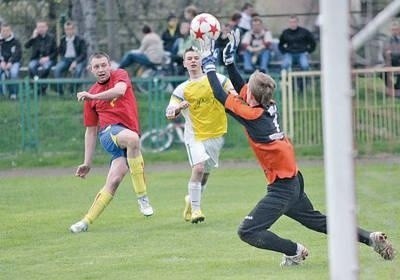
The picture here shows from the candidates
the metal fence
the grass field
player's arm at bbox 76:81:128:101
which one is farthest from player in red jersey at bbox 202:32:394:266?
the metal fence

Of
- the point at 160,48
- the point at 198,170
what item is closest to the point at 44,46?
the point at 160,48

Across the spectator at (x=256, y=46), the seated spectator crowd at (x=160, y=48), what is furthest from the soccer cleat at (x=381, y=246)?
the spectator at (x=256, y=46)

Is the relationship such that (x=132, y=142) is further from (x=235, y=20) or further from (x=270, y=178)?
(x=235, y=20)

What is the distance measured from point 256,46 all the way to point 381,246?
16.5m

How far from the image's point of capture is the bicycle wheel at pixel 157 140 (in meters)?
23.7

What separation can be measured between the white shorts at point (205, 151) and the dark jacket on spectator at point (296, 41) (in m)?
12.0

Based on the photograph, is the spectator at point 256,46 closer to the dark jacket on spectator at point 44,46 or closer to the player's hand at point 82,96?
the dark jacket on spectator at point 44,46

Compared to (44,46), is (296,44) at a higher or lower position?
lower

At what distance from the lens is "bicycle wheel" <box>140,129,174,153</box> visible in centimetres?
2372

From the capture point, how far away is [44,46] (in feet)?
88.7

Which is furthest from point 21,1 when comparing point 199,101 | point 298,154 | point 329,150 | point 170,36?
point 329,150

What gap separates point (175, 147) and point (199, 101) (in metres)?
9.78

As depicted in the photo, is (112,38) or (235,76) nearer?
(235,76)

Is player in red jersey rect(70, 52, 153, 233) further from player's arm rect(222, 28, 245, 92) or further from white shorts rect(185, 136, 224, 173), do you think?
player's arm rect(222, 28, 245, 92)
